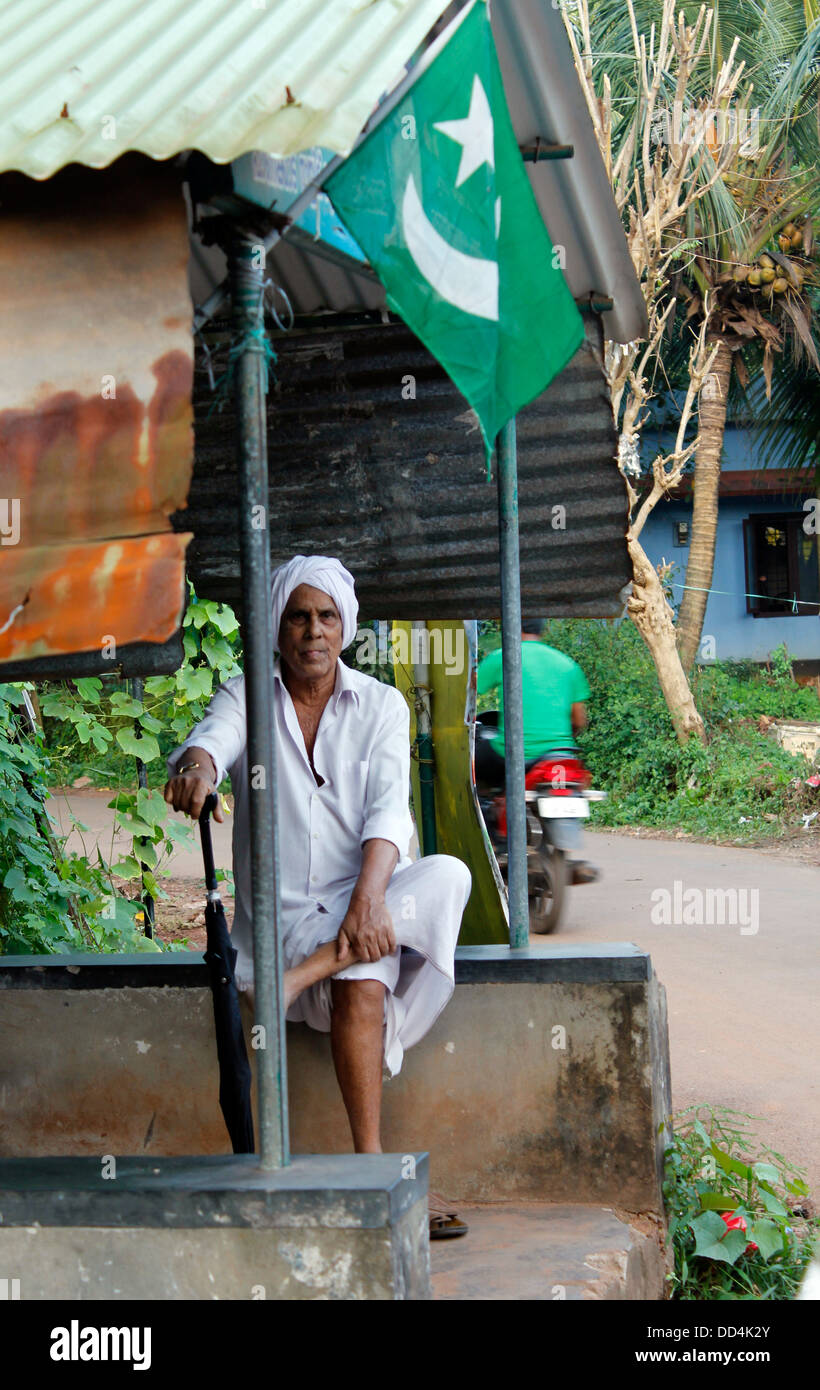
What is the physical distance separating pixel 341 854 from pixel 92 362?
1.48 m

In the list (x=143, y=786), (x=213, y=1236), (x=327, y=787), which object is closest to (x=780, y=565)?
(x=143, y=786)

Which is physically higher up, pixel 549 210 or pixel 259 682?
pixel 549 210

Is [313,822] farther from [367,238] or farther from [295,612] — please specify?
[367,238]

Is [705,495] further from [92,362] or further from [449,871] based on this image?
[92,362]

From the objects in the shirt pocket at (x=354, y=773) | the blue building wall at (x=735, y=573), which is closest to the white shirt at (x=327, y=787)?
the shirt pocket at (x=354, y=773)

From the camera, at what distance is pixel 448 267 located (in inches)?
92.2

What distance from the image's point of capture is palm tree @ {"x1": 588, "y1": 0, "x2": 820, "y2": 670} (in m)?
13.3

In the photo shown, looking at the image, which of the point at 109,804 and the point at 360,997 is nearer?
the point at 360,997

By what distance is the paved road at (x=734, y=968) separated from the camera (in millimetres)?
4840

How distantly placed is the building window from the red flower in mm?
15927

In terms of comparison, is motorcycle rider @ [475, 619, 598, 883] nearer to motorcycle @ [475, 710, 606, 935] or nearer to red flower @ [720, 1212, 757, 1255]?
motorcycle @ [475, 710, 606, 935]

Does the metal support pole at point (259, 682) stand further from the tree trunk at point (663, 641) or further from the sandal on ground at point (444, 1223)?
the tree trunk at point (663, 641)

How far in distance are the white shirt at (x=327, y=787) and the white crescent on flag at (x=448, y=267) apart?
1153 mm

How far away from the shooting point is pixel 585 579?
14.4ft
